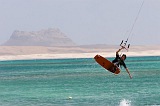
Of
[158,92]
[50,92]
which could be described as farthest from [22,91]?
[158,92]

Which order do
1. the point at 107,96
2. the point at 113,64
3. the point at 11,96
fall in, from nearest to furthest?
the point at 113,64 → the point at 107,96 → the point at 11,96

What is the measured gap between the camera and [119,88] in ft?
221

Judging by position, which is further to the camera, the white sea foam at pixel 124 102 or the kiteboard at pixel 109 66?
the white sea foam at pixel 124 102

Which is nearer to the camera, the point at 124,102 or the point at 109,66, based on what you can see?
the point at 109,66

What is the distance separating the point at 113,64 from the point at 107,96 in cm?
1987

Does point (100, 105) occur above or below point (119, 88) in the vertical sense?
above

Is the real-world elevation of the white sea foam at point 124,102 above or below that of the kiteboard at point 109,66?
below

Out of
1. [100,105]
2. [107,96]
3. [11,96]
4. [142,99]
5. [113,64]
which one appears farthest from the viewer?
[11,96]

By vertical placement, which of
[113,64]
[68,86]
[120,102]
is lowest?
[68,86]

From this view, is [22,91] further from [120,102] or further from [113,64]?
[113,64]

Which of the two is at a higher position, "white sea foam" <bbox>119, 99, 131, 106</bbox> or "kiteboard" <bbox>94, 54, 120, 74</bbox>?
"kiteboard" <bbox>94, 54, 120, 74</bbox>

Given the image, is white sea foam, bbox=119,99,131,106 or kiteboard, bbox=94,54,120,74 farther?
white sea foam, bbox=119,99,131,106

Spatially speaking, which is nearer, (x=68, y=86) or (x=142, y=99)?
(x=142, y=99)

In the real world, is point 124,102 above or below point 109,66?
below
